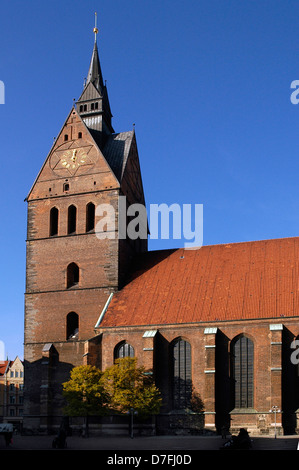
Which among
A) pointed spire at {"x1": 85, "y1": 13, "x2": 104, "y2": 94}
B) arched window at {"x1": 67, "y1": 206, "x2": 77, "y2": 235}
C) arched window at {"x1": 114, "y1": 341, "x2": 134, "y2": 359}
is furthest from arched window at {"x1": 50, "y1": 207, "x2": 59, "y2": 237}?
pointed spire at {"x1": 85, "y1": 13, "x2": 104, "y2": 94}

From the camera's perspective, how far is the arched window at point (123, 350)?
42.1 meters

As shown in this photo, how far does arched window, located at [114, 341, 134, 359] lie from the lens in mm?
42062

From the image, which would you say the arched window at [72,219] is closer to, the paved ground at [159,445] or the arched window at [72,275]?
the arched window at [72,275]

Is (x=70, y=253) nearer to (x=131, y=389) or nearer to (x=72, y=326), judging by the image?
(x=72, y=326)

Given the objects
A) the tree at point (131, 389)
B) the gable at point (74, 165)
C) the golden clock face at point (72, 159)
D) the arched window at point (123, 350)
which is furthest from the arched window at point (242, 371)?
the golden clock face at point (72, 159)

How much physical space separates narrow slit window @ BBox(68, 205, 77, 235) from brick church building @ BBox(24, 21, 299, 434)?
0.27 ft

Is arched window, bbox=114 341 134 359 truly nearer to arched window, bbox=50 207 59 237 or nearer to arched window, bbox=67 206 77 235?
arched window, bbox=67 206 77 235

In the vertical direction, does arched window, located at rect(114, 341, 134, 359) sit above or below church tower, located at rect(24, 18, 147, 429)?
below

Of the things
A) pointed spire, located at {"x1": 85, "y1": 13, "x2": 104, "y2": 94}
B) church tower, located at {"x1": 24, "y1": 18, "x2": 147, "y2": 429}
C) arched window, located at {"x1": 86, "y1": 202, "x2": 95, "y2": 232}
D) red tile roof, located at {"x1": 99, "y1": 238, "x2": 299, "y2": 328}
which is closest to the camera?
red tile roof, located at {"x1": 99, "y1": 238, "x2": 299, "y2": 328}

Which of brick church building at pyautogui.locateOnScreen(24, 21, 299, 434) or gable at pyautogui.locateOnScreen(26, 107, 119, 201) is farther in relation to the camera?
gable at pyautogui.locateOnScreen(26, 107, 119, 201)

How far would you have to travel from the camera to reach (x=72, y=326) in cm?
4569

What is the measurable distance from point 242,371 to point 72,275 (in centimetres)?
1560

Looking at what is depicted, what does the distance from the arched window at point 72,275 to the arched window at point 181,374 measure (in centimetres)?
1019

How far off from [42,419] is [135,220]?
59.4 ft
